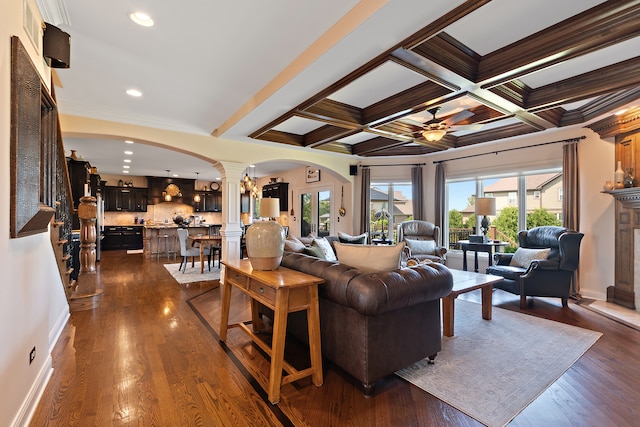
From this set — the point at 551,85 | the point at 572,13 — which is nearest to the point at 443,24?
the point at 572,13

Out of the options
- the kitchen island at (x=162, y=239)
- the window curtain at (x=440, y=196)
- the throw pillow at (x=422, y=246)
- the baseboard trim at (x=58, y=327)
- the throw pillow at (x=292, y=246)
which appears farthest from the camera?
the kitchen island at (x=162, y=239)

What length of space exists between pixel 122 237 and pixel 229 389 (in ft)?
34.8

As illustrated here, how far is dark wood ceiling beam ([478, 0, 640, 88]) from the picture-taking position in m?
2.18

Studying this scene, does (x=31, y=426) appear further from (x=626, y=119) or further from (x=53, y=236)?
(x=626, y=119)

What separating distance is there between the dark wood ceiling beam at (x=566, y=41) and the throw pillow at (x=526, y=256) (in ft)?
9.04

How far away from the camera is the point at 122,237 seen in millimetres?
10625

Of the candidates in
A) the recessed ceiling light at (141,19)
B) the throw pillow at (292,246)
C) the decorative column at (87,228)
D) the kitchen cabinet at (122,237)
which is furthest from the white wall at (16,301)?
the kitchen cabinet at (122,237)

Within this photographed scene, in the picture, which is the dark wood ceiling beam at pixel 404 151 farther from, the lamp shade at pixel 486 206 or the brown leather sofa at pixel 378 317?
the brown leather sofa at pixel 378 317

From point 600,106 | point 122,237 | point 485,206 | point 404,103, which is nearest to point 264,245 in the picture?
point 404,103

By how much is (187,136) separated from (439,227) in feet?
17.4

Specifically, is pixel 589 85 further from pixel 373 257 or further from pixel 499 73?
pixel 373 257

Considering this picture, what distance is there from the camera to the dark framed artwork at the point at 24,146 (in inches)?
66.5

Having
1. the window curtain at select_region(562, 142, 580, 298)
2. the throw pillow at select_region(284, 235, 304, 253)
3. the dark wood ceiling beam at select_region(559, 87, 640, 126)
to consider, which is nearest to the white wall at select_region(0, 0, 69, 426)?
the throw pillow at select_region(284, 235, 304, 253)

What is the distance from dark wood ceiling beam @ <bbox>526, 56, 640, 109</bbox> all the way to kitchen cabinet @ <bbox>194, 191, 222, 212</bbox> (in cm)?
1082
